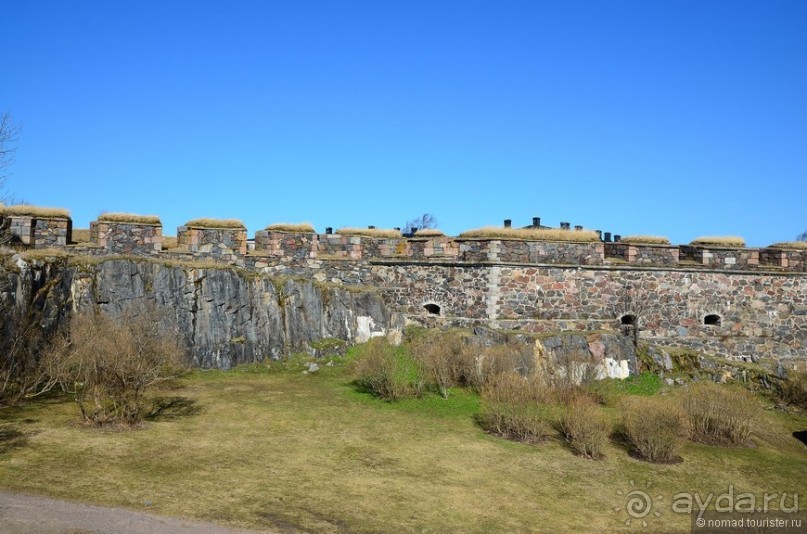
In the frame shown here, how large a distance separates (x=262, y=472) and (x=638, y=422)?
706 cm

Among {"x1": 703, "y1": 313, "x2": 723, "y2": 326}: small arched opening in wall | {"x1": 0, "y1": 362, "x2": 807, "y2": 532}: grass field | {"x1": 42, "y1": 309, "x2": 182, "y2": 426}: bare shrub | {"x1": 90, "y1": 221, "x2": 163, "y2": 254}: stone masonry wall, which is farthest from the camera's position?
{"x1": 703, "y1": 313, "x2": 723, "y2": 326}: small arched opening in wall

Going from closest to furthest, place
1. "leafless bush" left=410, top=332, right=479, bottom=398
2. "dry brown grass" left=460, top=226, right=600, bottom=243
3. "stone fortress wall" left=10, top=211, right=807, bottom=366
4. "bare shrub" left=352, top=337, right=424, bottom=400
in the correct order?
"bare shrub" left=352, top=337, right=424, bottom=400 < "leafless bush" left=410, top=332, right=479, bottom=398 < "stone fortress wall" left=10, top=211, right=807, bottom=366 < "dry brown grass" left=460, top=226, right=600, bottom=243

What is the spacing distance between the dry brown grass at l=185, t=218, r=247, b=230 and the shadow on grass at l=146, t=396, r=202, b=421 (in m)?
6.14

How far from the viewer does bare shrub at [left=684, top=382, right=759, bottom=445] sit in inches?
560

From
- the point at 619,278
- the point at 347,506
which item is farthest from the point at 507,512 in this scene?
the point at 619,278

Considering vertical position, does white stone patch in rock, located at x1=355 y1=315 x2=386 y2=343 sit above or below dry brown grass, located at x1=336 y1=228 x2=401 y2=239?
below

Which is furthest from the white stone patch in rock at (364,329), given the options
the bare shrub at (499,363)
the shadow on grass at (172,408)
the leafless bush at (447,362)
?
the shadow on grass at (172,408)

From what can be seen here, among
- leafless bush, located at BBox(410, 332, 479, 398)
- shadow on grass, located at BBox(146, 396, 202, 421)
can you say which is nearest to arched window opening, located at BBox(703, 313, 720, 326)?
leafless bush, located at BBox(410, 332, 479, 398)

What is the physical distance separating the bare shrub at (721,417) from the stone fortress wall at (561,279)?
17.6ft

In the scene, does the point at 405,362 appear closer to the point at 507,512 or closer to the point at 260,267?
the point at 260,267

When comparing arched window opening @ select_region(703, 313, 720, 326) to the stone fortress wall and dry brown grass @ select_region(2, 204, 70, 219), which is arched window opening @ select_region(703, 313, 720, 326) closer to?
the stone fortress wall

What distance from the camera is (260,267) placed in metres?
18.9

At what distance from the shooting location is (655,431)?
12.6 meters

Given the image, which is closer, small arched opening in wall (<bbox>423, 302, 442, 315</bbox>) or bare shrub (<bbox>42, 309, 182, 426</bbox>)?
bare shrub (<bbox>42, 309, 182, 426</bbox>)
